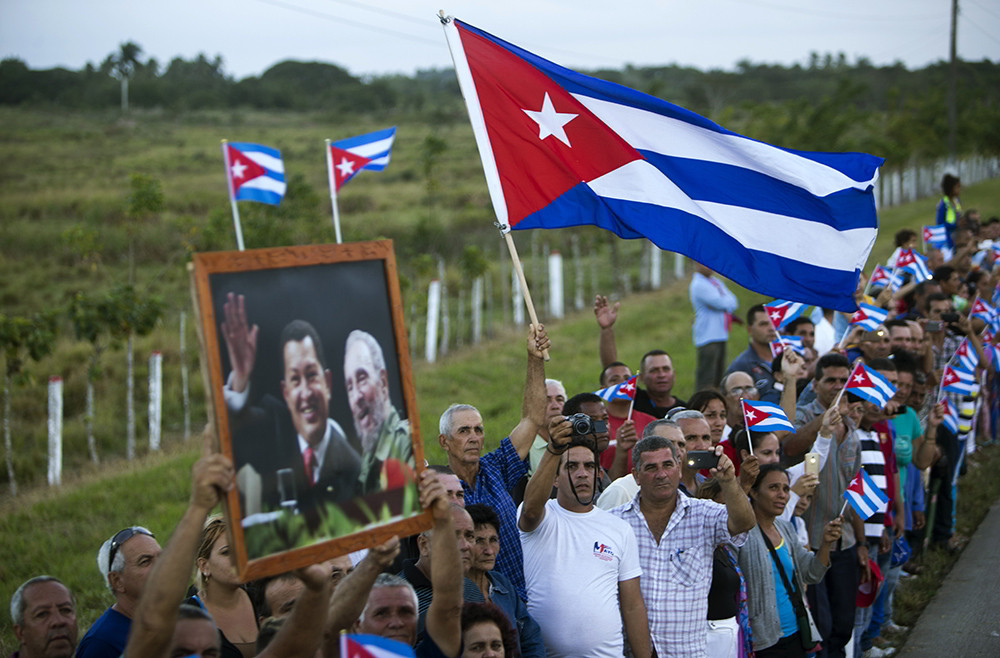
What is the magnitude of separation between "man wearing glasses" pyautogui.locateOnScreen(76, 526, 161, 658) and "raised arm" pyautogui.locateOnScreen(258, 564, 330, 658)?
104 centimetres

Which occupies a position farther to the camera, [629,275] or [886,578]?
[629,275]

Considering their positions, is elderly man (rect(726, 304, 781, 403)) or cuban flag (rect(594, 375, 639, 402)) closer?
cuban flag (rect(594, 375, 639, 402))

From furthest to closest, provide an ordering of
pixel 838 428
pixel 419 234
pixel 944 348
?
pixel 419 234
pixel 944 348
pixel 838 428

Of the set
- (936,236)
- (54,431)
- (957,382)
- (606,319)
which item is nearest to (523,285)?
(606,319)

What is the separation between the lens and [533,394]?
547 centimetres

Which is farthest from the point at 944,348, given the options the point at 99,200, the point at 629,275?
the point at 99,200

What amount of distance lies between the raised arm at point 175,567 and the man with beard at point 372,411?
518mm

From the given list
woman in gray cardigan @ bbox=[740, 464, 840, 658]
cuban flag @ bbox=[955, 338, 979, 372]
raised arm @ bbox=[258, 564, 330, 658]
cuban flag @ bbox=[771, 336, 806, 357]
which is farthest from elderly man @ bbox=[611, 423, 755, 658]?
cuban flag @ bbox=[955, 338, 979, 372]

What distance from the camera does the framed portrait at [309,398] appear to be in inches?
125

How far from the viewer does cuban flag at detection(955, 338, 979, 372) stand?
10770 mm

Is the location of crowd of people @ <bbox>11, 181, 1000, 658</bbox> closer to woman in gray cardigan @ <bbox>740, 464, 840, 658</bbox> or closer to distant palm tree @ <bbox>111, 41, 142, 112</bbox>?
woman in gray cardigan @ <bbox>740, 464, 840, 658</bbox>

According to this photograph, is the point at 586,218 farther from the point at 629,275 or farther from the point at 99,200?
the point at 99,200

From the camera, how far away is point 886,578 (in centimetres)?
849

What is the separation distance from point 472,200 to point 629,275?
1709cm
